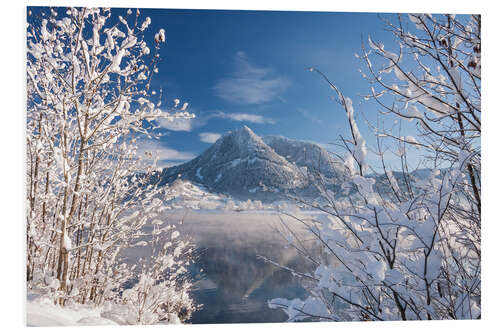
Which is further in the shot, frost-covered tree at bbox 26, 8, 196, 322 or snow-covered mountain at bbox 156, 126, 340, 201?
snow-covered mountain at bbox 156, 126, 340, 201

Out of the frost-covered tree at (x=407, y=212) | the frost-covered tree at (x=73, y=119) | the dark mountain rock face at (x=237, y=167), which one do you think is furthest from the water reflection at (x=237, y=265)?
the frost-covered tree at (x=407, y=212)

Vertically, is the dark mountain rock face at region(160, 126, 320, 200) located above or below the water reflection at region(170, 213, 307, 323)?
above

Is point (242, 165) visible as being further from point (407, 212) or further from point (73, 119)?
point (407, 212)

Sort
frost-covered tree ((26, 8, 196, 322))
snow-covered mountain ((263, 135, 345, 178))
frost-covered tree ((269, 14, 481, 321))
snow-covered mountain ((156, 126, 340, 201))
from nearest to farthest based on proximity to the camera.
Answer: frost-covered tree ((269, 14, 481, 321)) < snow-covered mountain ((263, 135, 345, 178)) < frost-covered tree ((26, 8, 196, 322)) < snow-covered mountain ((156, 126, 340, 201))

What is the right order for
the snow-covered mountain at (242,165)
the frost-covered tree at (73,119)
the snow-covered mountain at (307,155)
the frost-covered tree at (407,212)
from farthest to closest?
the snow-covered mountain at (242,165) → the frost-covered tree at (73,119) → the snow-covered mountain at (307,155) → the frost-covered tree at (407,212)

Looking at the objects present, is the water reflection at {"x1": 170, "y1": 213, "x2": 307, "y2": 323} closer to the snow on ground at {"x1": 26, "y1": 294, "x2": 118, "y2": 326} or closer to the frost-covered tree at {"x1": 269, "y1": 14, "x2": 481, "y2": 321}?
the snow on ground at {"x1": 26, "y1": 294, "x2": 118, "y2": 326}

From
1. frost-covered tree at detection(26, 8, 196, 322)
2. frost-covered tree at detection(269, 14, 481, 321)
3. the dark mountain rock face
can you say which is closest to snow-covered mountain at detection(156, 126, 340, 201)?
the dark mountain rock face

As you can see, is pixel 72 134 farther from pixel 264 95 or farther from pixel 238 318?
pixel 238 318

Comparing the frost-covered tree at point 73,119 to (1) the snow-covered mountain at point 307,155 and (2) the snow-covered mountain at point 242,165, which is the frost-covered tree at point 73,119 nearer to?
(2) the snow-covered mountain at point 242,165
